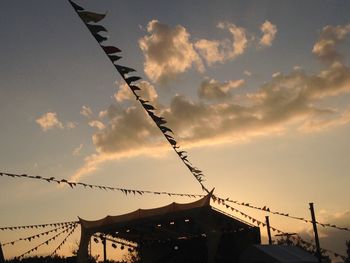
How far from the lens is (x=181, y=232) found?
66.3ft

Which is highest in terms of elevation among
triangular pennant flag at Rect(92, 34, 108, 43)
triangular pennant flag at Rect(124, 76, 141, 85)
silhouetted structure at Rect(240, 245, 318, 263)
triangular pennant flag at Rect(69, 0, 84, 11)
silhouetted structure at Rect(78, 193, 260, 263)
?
triangular pennant flag at Rect(69, 0, 84, 11)

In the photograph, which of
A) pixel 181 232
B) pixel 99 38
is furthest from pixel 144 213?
pixel 99 38

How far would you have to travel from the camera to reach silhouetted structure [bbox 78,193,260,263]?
48.1ft

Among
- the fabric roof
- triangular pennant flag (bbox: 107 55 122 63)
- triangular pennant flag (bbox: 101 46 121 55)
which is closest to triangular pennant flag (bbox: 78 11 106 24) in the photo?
triangular pennant flag (bbox: 101 46 121 55)

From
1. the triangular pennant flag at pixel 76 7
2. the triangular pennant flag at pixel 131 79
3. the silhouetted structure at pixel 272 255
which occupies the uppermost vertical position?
the triangular pennant flag at pixel 76 7

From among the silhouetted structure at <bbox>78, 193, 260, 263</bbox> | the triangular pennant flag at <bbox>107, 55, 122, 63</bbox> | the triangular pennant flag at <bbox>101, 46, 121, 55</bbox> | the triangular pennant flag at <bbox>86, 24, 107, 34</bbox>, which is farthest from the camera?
the silhouetted structure at <bbox>78, 193, 260, 263</bbox>

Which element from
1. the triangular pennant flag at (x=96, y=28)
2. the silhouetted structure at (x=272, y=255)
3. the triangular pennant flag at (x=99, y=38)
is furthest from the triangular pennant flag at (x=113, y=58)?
the silhouetted structure at (x=272, y=255)

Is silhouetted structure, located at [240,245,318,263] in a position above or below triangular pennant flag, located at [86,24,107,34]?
below

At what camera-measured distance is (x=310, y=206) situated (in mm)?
18734

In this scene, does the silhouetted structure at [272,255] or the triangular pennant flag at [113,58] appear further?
the silhouetted structure at [272,255]

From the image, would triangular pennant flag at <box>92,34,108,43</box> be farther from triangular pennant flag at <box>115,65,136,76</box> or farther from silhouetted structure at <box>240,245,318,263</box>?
silhouetted structure at <box>240,245,318,263</box>

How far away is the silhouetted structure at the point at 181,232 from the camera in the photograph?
577 inches

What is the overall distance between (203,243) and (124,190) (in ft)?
26.9

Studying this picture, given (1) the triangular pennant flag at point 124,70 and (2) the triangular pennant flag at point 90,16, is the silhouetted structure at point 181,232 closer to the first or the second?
(1) the triangular pennant flag at point 124,70
